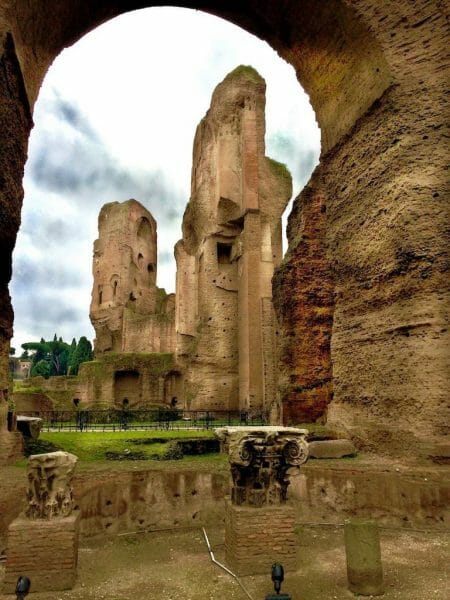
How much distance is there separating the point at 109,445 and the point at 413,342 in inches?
198

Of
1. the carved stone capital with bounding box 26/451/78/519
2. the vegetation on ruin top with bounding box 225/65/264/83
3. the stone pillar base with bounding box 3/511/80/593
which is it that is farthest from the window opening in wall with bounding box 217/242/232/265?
the stone pillar base with bounding box 3/511/80/593

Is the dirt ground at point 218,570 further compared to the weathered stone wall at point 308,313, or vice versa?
the weathered stone wall at point 308,313

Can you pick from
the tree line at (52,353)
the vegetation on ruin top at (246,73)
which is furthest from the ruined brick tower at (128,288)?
the tree line at (52,353)

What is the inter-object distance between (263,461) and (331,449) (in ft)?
10.1

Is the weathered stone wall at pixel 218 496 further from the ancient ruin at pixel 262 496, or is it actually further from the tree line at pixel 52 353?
the tree line at pixel 52 353

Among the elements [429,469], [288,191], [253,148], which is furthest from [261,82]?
[429,469]

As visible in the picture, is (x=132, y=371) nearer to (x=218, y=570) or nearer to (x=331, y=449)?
(x=331, y=449)

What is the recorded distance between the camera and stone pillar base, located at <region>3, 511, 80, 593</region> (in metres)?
4.02

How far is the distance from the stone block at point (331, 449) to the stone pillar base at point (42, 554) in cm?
417

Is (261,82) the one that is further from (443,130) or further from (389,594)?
(389,594)

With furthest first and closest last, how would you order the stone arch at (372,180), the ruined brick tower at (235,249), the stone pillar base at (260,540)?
1. the ruined brick tower at (235,249)
2. the stone arch at (372,180)
3. the stone pillar base at (260,540)

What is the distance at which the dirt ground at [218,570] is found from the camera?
385 cm

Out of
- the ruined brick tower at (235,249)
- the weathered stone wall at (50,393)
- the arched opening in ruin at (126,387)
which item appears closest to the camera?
the ruined brick tower at (235,249)

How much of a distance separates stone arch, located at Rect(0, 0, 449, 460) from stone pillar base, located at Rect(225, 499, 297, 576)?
2981 mm
